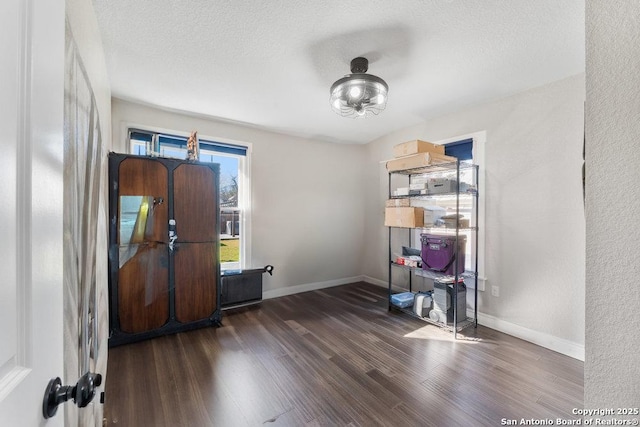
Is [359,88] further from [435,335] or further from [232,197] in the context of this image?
[435,335]

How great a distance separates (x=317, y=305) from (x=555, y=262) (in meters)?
2.55

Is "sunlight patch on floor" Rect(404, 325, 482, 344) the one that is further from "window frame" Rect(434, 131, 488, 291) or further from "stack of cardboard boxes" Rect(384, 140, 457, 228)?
"stack of cardboard boxes" Rect(384, 140, 457, 228)

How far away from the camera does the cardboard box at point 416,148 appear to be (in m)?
2.81

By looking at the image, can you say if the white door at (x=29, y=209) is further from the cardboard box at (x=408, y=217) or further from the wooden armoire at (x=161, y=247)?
the cardboard box at (x=408, y=217)

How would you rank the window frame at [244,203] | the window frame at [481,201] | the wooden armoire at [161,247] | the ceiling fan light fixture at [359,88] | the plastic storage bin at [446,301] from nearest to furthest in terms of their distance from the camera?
the ceiling fan light fixture at [359,88] < the wooden armoire at [161,247] < the plastic storage bin at [446,301] < the window frame at [481,201] < the window frame at [244,203]

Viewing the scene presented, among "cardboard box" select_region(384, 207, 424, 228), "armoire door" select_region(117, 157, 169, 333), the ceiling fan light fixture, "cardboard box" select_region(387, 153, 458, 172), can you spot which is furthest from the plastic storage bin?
"armoire door" select_region(117, 157, 169, 333)

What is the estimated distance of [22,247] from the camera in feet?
1.42

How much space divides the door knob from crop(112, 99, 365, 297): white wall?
10.2 feet

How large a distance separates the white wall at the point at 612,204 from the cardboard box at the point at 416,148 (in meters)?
2.11

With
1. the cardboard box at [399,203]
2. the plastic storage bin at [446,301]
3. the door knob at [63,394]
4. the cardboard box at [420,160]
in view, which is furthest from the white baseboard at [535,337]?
the door knob at [63,394]

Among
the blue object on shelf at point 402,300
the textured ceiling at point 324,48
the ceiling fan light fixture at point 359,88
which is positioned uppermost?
the textured ceiling at point 324,48

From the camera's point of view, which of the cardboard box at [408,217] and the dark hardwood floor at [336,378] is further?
the cardboard box at [408,217]

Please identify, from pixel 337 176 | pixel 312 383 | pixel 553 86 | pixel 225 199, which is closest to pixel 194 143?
pixel 225 199

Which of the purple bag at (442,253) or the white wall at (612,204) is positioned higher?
the white wall at (612,204)
